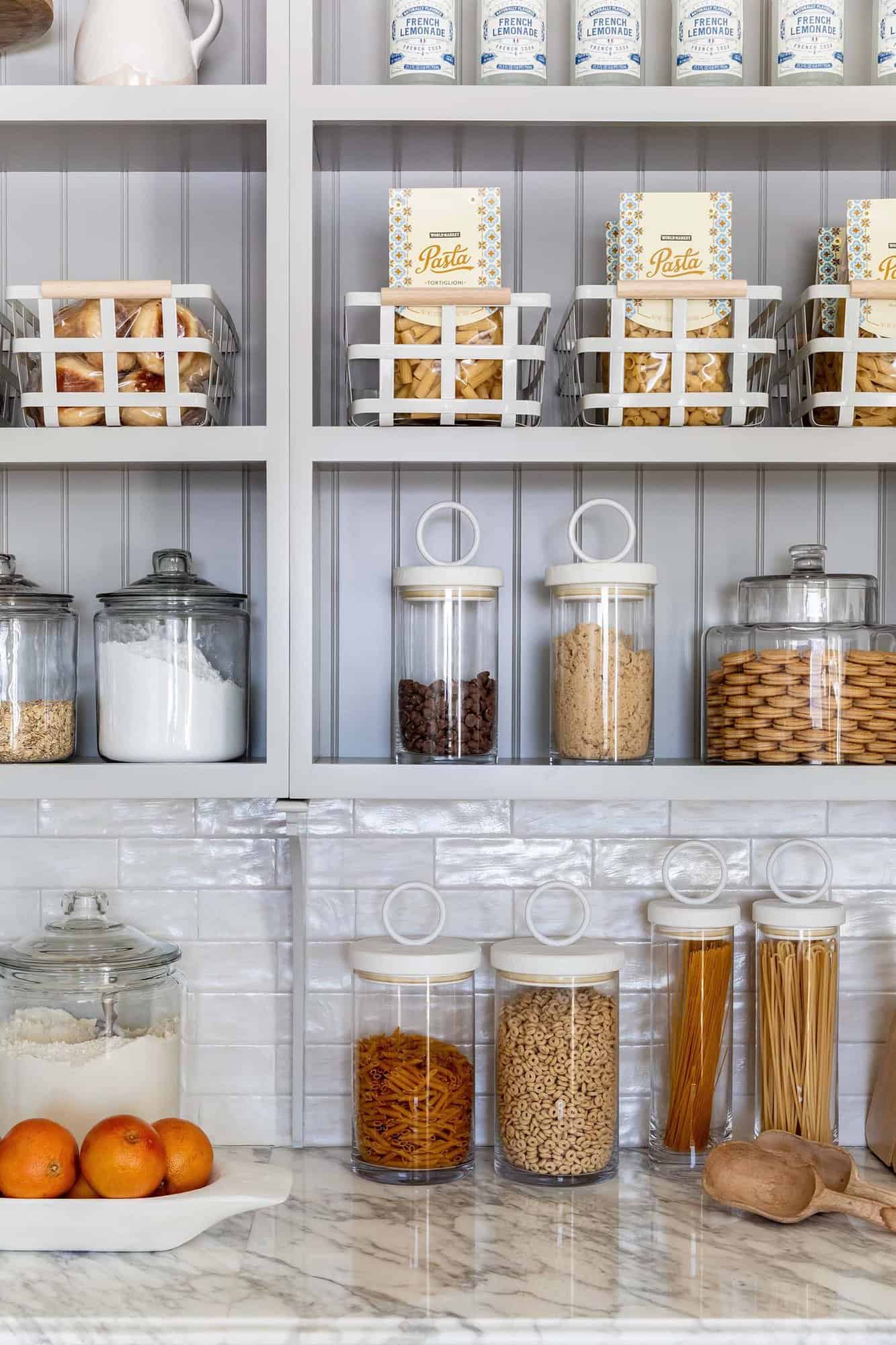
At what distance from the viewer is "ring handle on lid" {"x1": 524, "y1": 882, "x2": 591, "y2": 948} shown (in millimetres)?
1481

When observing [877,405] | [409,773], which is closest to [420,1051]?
[409,773]

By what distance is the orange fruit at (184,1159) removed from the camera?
1.31 metres

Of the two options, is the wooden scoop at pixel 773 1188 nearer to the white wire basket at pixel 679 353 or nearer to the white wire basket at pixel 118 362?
the white wire basket at pixel 679 353

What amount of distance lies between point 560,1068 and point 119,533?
2.87 ft

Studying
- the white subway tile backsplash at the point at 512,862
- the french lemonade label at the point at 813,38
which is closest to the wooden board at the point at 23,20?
the french lemonade label at the point at 813,38

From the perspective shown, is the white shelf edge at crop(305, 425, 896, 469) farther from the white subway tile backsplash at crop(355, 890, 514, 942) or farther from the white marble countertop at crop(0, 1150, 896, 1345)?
the white marble countertop at crop(0, 1150, 896, 1345)

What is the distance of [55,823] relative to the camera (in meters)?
1.61

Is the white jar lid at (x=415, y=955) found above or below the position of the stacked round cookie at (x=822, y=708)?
below

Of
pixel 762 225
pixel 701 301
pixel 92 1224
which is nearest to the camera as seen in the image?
pixel 92 1224

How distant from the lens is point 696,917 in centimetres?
149

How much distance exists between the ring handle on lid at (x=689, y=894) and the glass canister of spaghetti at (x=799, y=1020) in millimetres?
74

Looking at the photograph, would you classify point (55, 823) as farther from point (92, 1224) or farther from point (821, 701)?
point (821, 701)

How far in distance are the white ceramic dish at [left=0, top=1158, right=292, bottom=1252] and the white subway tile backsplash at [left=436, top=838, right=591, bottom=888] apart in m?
0.48

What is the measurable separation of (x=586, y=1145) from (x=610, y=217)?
1.16m
